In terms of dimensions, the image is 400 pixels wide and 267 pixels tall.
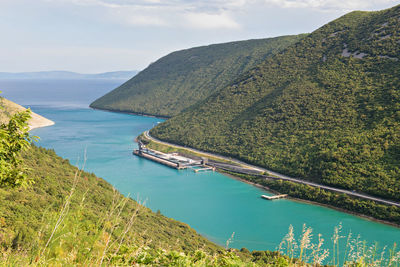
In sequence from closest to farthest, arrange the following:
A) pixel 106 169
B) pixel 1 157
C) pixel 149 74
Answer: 1. pixel 1 157
2. pixel 106 169
3. pixel 149 74

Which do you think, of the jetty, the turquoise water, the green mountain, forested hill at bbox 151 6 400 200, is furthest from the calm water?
forested hill at bbox 151 6 400 200

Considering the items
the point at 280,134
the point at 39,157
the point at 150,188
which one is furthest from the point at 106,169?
the point at 280,134

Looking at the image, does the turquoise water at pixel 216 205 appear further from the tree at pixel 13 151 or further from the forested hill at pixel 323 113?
the tree at pixel 13 151

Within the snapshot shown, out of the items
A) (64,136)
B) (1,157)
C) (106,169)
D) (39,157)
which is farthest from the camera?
(64,136)

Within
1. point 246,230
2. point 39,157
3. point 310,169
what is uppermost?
point 39,157

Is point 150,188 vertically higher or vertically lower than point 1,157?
lower

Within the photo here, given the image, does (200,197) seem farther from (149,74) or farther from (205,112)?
(149,74)

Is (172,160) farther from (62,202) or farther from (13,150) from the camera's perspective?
(13,150)

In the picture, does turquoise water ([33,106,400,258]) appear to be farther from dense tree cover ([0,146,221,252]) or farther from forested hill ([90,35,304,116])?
forested hill ([90,35,304,116])
